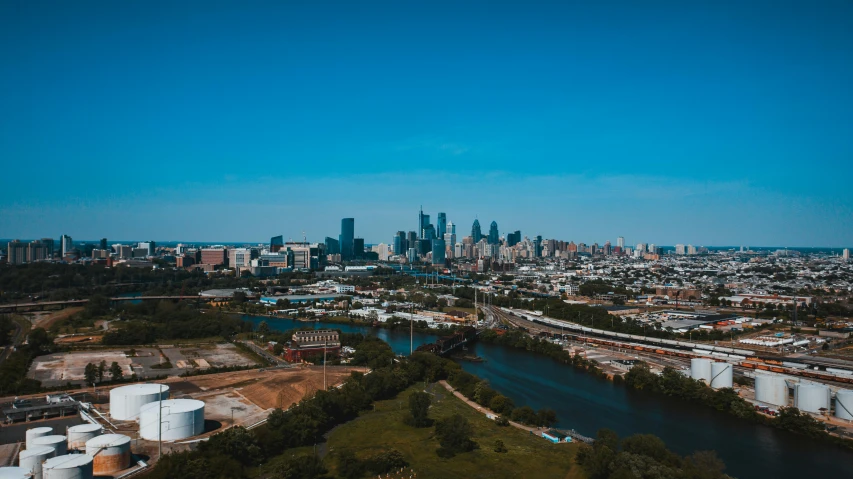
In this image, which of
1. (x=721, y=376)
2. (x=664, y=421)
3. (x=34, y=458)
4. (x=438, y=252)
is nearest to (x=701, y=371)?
(x=721, y=376)

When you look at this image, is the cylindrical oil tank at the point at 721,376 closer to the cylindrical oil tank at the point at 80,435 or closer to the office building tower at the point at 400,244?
the cylindrical oil tank at the point at 80,435

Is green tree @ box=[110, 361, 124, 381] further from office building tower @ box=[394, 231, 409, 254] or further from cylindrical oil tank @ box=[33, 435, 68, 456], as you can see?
office building tower @ box=[394, 231, 409, 254]

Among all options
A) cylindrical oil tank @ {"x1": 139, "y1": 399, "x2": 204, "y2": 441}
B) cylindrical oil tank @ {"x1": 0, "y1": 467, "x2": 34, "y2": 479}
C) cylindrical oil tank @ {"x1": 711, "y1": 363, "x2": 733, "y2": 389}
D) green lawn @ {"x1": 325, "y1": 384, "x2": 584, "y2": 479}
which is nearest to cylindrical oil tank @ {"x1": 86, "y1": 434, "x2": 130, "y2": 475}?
cylindrical oil tank @ {"x1": 0, "y1": 467, "x2": 34, "y2": 479}

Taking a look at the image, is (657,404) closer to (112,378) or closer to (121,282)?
(112,378)

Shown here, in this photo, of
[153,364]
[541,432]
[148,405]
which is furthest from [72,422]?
[541,432]

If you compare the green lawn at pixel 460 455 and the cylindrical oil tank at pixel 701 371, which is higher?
the cylindrical oil tank at pixel 701 371

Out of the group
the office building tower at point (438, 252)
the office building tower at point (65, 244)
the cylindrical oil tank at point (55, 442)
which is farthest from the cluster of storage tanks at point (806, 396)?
the office building tower at point (65, 244)
